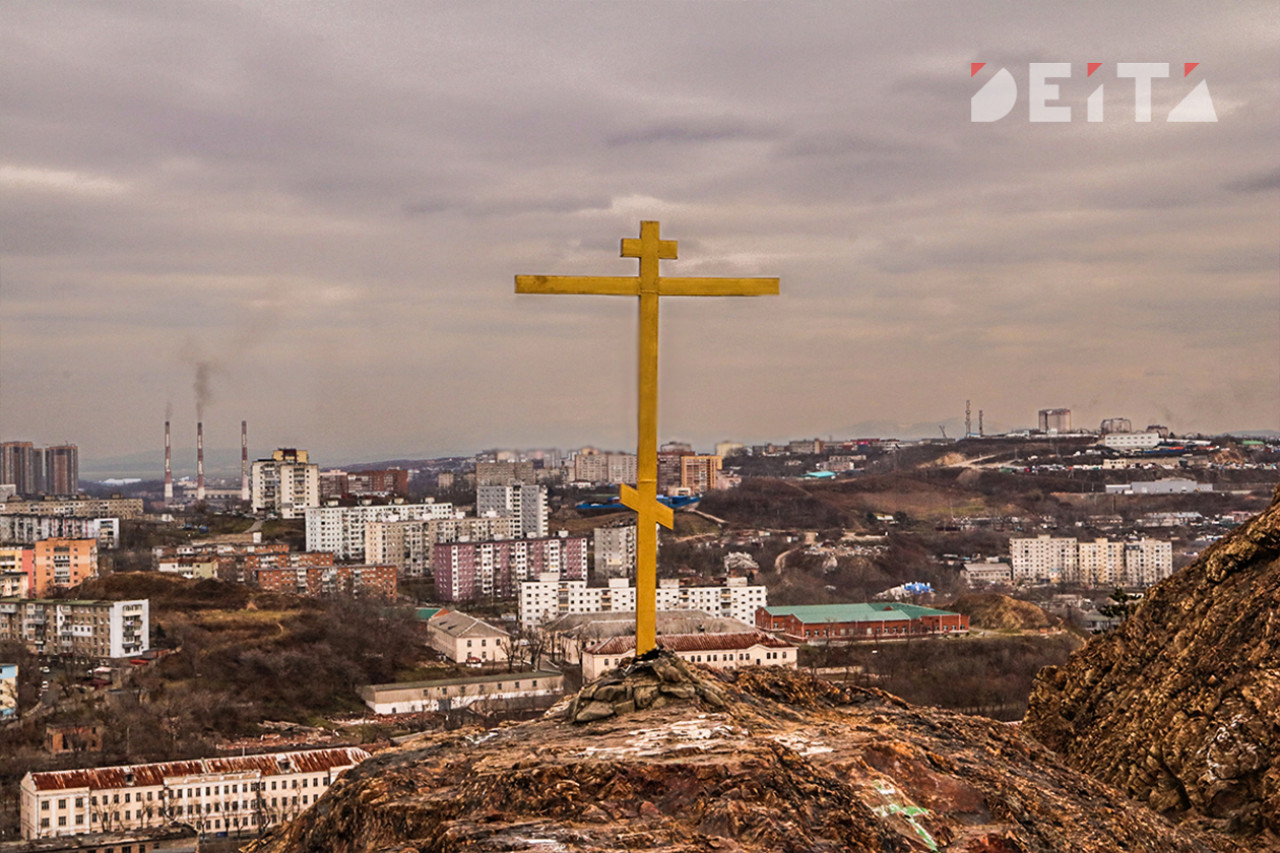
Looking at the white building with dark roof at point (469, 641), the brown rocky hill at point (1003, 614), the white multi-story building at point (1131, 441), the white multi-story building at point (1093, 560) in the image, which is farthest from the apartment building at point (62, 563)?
the white multi-story building at point (1131, 441)

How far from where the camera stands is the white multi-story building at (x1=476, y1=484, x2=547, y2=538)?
9262 centimetres

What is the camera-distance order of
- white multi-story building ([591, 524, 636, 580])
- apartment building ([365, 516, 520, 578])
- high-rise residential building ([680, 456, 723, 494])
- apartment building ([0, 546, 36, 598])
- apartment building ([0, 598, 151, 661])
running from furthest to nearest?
high-rise residential building ([680, 456, 723, 494]), apartment building ([365, 516, 520, 578]), white multi-story building ([591, 524, 636, 580]), apartment building ([0, 546, 36, 598]), apartment building ([0, 598, 151, 661])

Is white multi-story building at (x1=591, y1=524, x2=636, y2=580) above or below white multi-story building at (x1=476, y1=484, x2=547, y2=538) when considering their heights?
below

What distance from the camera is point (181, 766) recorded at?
1244 inches

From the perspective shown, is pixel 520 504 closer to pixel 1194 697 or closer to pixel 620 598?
pixel 620 598

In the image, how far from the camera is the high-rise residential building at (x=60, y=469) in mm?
136625

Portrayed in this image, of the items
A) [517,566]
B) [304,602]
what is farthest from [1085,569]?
[304,602]

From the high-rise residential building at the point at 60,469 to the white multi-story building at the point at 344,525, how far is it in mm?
58169

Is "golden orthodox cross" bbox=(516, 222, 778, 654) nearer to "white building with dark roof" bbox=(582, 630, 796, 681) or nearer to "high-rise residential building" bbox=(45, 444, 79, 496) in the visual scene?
"white building with dark roof" bbox=(582, 630, 796, 681)

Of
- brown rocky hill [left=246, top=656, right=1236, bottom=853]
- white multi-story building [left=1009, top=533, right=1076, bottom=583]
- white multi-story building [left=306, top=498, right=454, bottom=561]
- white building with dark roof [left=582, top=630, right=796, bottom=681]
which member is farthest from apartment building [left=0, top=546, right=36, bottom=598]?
brown rocky hill [left=246, top=656, right=1236, bottom=853]

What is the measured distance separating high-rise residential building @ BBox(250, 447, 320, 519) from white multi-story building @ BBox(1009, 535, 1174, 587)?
4822 cm

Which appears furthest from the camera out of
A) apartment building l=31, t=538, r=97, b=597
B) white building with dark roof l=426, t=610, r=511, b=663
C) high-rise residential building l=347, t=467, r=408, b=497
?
high-rise residential building l=347, t=467, r=408, b=497

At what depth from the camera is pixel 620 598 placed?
2539 inches

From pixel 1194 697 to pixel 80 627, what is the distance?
53.7m
